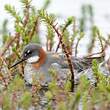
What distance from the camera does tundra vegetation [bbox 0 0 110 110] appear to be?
622cm

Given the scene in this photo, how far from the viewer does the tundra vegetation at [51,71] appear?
6223mm

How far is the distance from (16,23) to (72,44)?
895 millimetres

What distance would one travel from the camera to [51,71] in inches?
273

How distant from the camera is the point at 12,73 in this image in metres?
8.65

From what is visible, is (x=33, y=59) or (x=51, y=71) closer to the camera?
(x=51, y=71)

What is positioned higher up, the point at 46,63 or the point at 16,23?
the point at 16,23

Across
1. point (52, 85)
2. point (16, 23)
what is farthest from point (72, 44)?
point (52, 85)

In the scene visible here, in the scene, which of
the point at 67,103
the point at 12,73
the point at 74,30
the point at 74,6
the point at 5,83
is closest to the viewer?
the point at 67,103

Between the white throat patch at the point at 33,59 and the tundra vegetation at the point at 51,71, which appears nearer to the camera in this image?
the tundra vegetation at the point at 51,71

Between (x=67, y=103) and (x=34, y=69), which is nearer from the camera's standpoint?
(x=67, y=103)

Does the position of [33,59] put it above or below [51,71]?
below

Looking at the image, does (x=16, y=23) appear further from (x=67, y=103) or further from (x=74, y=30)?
(x=67, y=103)

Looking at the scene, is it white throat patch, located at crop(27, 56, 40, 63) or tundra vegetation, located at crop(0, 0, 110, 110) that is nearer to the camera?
tundra vegetation, located at crop(0, 0, 110, 110)

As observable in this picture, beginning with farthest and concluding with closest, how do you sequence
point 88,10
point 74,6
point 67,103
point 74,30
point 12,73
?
point 74,6 → point 88,10 → point 74,30 → point 12,73 → point 67,103
